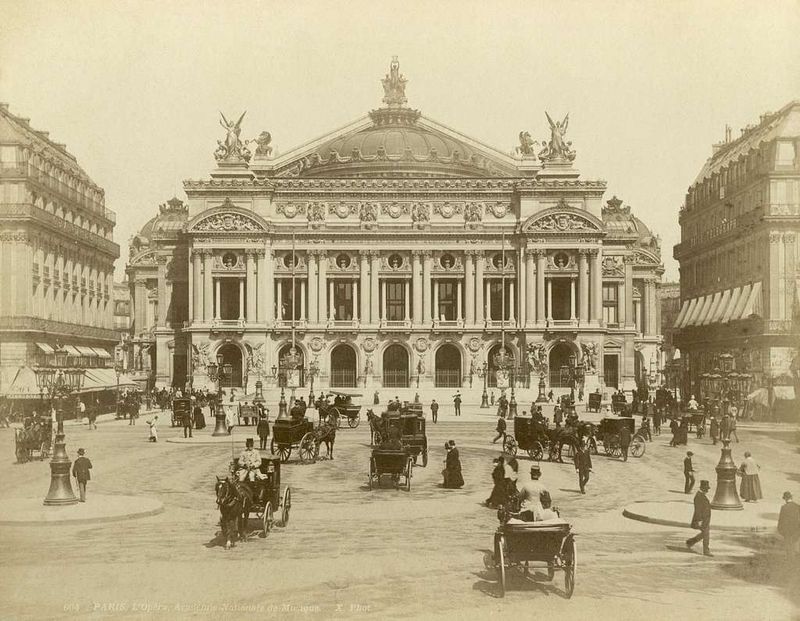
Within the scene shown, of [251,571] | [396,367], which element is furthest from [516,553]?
[396,367]

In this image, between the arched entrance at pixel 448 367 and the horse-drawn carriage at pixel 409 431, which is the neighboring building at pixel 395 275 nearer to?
the arched entrance at pixel 448 367

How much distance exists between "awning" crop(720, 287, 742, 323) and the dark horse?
150 ft

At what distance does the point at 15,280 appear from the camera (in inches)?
2325

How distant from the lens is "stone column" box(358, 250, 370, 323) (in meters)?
96.2

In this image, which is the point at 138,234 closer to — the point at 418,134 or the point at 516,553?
the point at 418,134

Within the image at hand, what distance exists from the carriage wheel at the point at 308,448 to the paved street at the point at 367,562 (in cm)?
411

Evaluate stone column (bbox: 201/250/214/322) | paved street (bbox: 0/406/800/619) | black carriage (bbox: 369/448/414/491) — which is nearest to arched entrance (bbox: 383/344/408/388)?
stone column (bbox: 201/250/214/322)

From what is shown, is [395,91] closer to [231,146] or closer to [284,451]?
[231,146]

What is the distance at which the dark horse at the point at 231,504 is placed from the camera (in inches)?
793

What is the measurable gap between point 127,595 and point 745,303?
48.1 meters

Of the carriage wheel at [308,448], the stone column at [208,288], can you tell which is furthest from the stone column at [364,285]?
the carriage wheel at [308,448]

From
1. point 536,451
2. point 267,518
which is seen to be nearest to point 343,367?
point 536,451

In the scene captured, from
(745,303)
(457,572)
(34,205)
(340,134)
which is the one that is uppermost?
(340,134)

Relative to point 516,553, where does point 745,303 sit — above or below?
above
